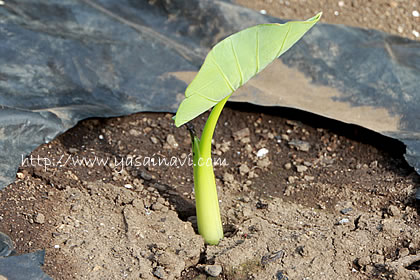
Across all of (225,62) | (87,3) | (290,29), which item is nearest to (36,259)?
(225,62)

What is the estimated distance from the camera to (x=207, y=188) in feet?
5.41

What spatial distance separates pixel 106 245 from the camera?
68.2 inches

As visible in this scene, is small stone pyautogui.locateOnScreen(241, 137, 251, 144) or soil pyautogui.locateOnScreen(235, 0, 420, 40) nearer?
small stone pyautogui.locateOnScreen(241, 137, 251, 144)

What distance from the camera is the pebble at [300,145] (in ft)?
7.43

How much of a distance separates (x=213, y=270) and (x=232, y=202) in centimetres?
35

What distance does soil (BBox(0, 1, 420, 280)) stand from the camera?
170 centimetres

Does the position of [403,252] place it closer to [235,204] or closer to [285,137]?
[235,204]

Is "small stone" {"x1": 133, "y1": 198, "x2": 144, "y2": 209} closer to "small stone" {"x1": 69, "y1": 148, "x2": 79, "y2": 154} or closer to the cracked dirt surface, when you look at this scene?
the cracked dirt surface

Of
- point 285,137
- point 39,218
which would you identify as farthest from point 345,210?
point 39,218

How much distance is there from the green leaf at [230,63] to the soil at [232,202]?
59cm

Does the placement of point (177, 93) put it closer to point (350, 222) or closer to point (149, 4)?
point (149, 4)

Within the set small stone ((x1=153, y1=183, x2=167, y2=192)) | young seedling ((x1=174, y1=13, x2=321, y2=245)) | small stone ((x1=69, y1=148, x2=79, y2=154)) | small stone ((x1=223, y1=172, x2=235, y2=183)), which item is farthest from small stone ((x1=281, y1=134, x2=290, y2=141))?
young seedling ((x1=174, y1=13, x2=321, y2=245))

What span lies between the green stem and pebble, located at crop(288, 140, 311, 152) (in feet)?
2.14

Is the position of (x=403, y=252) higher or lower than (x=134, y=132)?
higher
